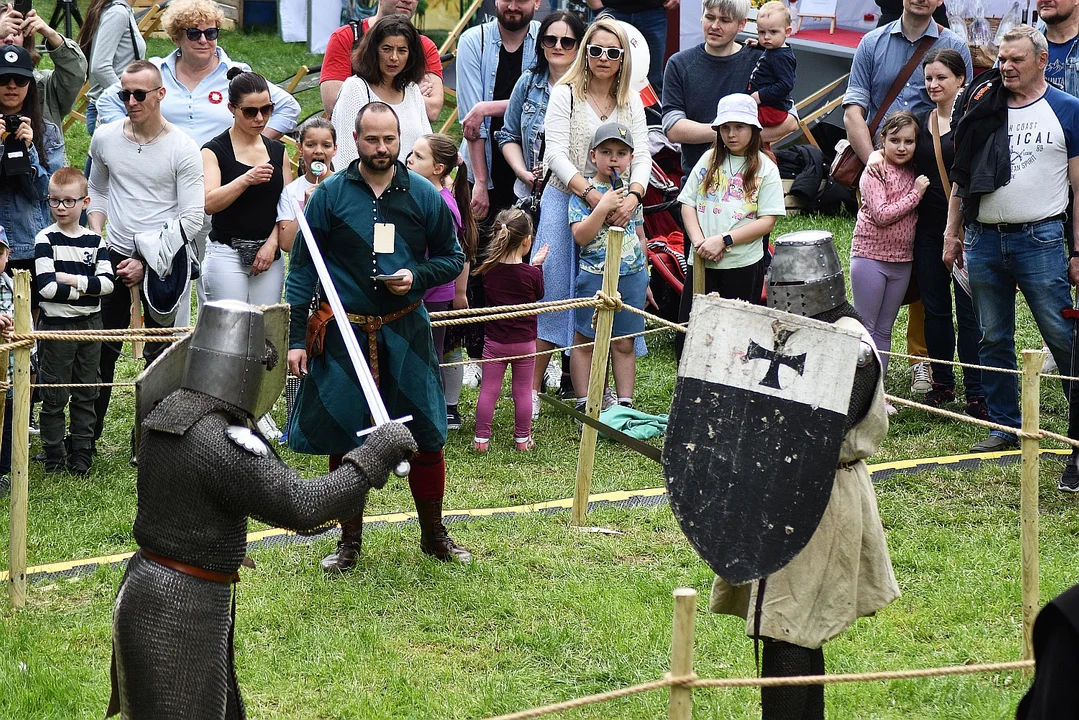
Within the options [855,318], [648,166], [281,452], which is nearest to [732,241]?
[648,166]

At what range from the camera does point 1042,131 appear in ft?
21.9

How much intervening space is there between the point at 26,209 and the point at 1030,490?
5100 mm

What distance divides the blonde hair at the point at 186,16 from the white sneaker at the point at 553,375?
281 centimetres

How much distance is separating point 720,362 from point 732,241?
3.77 metres

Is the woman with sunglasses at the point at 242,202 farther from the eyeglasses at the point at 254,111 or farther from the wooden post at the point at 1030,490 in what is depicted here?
the wooden post at the point at 1030,490

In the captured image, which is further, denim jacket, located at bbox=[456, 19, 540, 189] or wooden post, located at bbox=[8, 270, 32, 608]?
denim jacket, located at bbox=[456, 19, 540, 189]

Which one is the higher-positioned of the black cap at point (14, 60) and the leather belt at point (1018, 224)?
the black cap at point (14, 60)

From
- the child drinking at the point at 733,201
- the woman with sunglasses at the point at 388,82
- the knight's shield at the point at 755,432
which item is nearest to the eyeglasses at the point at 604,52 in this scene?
the child drinking at the point at 733,201

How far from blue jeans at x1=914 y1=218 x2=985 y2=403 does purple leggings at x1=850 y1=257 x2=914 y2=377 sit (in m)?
0.11

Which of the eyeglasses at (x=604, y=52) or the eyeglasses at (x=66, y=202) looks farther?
the eyeglasses at (x=604, y=52)

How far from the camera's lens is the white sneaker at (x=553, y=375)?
8.33 meters

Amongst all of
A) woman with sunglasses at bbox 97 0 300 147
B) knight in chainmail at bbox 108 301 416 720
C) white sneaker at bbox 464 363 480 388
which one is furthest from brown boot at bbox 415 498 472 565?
woman with sunglasses at bbox 97 0 300 147

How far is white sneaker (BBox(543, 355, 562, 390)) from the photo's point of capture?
8.33 meters

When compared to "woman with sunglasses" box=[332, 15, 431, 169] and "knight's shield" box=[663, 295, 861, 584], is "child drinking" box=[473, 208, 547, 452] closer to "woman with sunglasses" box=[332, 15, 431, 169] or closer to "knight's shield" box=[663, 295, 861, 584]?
"woman with sunglasses" box=[332, 15, 431, 169]
